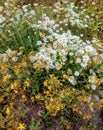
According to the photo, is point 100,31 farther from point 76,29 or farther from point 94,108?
point 94,108

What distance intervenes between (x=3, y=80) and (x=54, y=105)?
592mm

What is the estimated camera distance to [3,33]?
4.15 m

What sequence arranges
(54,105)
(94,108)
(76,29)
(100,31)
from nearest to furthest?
(54,105), (94,108), (76,29), (100,31)

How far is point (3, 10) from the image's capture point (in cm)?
470

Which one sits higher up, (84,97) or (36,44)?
(36,44)

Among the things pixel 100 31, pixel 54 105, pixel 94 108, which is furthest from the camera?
pixel 100 31

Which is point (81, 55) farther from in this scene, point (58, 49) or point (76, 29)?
point (76, 29)

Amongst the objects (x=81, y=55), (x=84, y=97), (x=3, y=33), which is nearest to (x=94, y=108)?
(x=84, y=97)

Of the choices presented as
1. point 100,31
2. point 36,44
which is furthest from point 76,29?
point 36,44

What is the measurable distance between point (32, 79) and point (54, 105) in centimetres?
39

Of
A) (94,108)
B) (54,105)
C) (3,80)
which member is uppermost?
(3,80)

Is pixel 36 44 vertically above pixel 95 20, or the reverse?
pixel 36 44

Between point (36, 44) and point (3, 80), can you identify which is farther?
point (36, 44)

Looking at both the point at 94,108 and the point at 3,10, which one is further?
the point at 3,10
